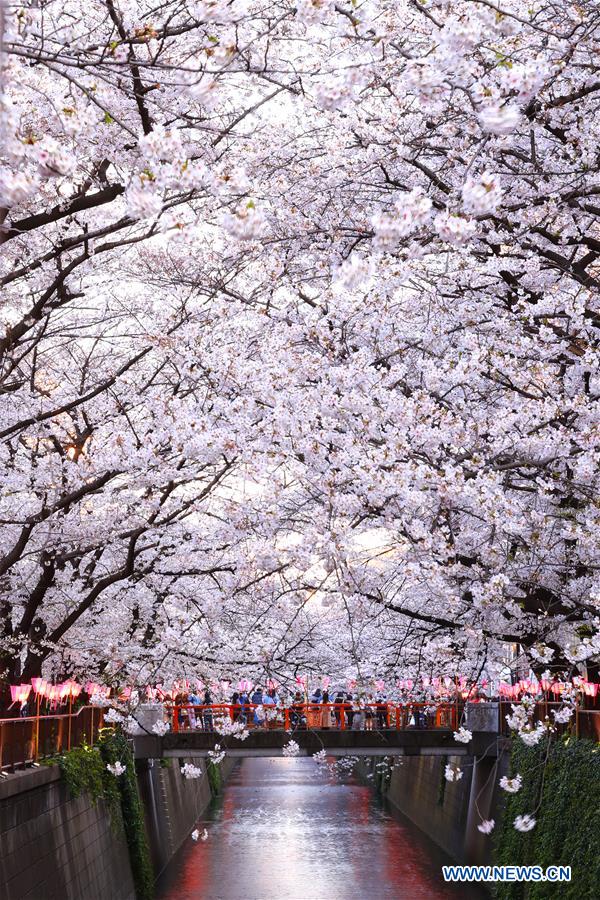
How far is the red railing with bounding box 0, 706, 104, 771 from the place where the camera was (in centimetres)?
1420

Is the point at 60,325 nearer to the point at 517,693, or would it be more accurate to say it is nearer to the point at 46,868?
the point at 46,868

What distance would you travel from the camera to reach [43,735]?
17172mm

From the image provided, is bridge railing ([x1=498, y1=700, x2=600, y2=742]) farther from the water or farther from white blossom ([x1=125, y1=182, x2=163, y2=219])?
white blossom ([x1=125, y1=182, x2=163, y2=219])

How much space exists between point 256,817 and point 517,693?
19.1m

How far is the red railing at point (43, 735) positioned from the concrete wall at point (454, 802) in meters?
7.66

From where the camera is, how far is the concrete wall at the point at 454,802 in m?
Answer: 25.0

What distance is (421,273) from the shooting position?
37.2ft

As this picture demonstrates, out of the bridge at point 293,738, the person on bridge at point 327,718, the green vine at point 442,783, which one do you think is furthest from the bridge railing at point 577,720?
the green vine at point 442,783

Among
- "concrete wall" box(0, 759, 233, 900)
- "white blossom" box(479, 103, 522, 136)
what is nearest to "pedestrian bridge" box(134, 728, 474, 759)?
"concrete wall" box(0, 759, 233, 900)

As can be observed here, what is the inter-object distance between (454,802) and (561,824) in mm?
13166

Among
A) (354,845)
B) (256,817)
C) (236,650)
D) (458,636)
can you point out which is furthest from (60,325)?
(256,817)

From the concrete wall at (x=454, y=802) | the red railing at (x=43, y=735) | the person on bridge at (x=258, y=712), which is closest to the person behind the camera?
Answer: the red railing at (x=43, y=735)

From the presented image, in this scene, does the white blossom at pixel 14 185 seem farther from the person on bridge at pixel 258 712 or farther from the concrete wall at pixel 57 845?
the person on bridge at pixel 258 712

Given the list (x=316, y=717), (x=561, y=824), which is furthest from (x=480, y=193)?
(x=316, y=717)
